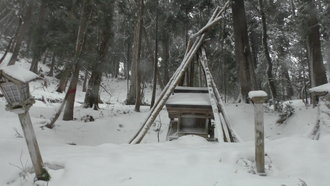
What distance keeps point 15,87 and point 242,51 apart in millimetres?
9674

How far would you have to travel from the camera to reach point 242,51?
32.7ft

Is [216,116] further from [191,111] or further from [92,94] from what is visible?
[92,94]

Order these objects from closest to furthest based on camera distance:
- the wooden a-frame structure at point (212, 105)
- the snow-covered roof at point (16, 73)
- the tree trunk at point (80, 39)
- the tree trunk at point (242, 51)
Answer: the snow-covered roof at point (16, 73), the wooden a-frame structure at point (212, 105), the tree trunk at point (80, 39), the tree trunk at point (242, 51)

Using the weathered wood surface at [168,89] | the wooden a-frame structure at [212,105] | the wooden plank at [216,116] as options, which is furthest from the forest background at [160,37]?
the wooden plank at [216,116]

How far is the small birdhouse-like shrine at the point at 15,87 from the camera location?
212 cm

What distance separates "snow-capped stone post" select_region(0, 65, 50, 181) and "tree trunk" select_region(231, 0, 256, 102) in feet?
30.5

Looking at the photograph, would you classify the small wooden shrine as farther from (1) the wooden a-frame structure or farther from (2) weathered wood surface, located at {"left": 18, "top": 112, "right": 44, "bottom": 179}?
(2) weathered wood surface, located at {"left": 18, "top": 112, "right": 44, "bottom": 179}

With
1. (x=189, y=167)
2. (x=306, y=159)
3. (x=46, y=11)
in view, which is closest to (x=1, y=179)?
(x=189, y=167)

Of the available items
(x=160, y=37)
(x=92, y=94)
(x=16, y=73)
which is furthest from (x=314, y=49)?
(x=160, y=37)

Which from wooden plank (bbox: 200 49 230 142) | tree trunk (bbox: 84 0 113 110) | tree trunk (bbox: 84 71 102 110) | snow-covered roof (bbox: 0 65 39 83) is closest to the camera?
snow-covered roof (bbox: 0 65 39 83)

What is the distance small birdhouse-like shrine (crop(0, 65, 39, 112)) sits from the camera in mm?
2117

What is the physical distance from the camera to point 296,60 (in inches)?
656

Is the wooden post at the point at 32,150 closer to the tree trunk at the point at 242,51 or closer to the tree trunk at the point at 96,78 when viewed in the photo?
the tree trunk at the point at 96,78

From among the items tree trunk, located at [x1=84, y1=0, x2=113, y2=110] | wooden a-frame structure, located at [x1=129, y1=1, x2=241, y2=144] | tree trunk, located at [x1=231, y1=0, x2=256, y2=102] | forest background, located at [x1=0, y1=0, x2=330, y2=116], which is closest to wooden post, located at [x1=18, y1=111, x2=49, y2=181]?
wooden a-frame structure, located at [x1=129, y1=1, x2=241, y2=144]
